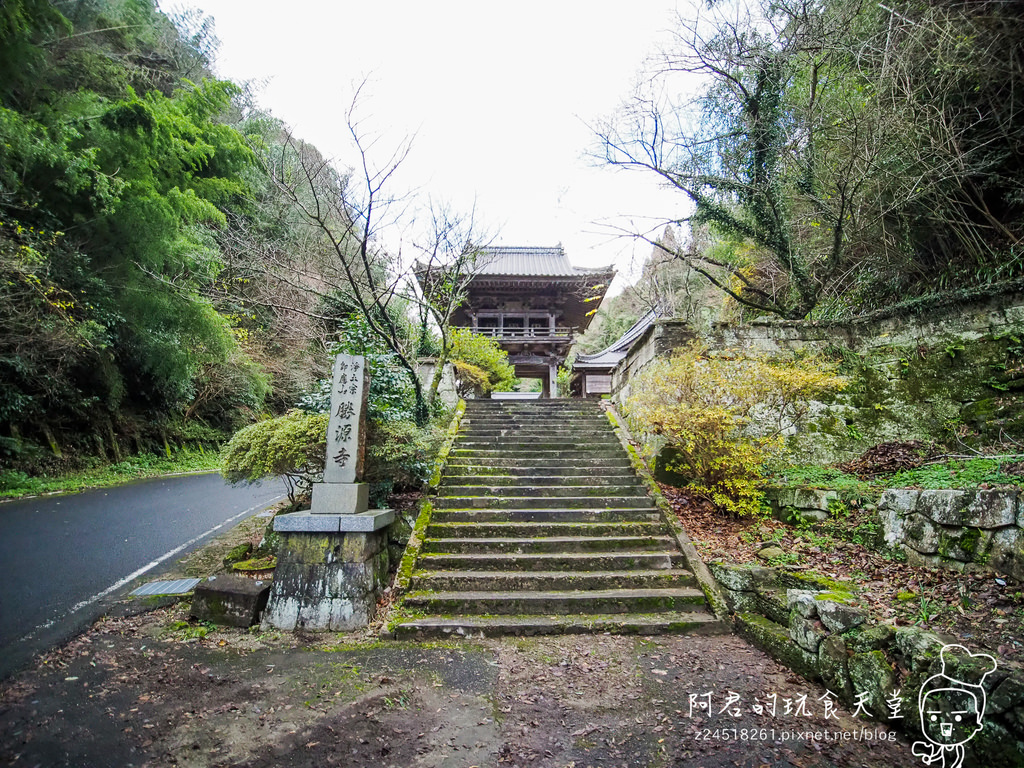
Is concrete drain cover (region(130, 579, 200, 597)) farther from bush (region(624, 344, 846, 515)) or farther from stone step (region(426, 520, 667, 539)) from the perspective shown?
bush (region(624, 344, 846, 515))

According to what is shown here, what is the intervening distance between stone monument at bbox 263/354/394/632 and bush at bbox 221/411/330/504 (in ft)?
2.42

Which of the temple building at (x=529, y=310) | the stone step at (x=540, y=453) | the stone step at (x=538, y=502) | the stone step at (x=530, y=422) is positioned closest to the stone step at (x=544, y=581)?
the stone step at (x=538, y=502)

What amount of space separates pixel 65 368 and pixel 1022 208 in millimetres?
15016

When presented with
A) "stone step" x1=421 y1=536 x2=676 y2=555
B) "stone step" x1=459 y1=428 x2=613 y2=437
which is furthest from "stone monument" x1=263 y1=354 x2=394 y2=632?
"stone step" x1=459 y1=428 x2=613 y2=437

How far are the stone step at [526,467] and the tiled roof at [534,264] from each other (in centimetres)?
1047

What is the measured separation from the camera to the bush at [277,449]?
192 inches

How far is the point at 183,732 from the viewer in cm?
254

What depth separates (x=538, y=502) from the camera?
Result: 19.1 feet

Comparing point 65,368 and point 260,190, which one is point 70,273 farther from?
point 260,190

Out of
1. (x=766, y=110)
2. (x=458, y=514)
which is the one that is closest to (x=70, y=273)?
(x=458, y=514)

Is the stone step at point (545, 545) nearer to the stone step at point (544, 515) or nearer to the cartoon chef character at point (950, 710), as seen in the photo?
the stone step at point (544, 515)

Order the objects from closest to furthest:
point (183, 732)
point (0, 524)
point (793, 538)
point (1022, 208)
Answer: point (183, 732) → point (793, 538) → point (1022, 208) → point (0, 524)

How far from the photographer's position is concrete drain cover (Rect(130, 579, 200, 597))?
172 inches

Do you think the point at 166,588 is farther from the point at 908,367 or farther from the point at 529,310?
the point at 529,310
